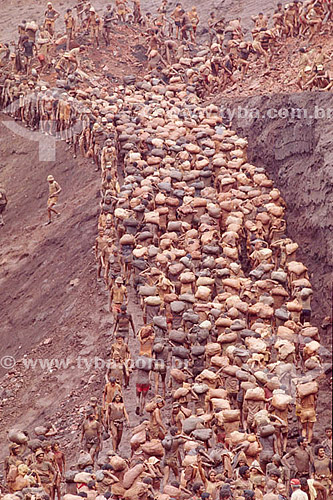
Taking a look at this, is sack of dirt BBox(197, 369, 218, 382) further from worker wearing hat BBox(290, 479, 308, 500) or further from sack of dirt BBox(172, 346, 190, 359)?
worker wearing hat BBox(290, 479, 308, 500)

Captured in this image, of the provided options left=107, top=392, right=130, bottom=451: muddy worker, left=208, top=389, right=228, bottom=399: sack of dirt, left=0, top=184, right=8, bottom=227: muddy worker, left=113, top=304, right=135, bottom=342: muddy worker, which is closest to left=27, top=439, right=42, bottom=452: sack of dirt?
left=107, top=392, right=130, bottom=451: muddy worker

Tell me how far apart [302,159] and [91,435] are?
1244 cm

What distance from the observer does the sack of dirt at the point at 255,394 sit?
20.8 metres

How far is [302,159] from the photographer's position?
31.2 meters

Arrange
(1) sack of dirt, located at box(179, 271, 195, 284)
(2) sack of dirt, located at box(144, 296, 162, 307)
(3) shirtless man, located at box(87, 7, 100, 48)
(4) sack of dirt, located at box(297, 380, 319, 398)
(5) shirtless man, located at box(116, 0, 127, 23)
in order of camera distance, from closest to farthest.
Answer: (4) sack of dirt, located at box(297, 380, 319, 398), (2) sack of dirt, located at box(144, 296, 162, 307), (1) sack of dirt, located at box(179, 271, 195, 284), (3) shirtless man, located at box(87, 7, 100, 48), (5) shirtless man, located at box(116, 0, 127, 23)

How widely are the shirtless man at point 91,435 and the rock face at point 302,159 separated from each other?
7.54m

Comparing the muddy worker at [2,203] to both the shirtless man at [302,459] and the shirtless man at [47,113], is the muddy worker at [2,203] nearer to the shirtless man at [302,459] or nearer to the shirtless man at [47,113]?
the shirtless man at [47,113]

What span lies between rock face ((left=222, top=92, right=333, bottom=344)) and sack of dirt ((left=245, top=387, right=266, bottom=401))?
641 cm

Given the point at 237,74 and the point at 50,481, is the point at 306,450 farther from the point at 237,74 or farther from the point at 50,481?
the point at 237,74

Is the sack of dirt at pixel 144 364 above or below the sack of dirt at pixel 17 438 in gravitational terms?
above

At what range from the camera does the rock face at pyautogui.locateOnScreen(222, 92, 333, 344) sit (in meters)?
28.6

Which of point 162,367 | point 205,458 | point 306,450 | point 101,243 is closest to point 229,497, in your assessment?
point 205,458

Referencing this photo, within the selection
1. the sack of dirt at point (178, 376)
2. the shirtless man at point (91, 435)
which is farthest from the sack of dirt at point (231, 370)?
the shirtless man at point (91, 435)

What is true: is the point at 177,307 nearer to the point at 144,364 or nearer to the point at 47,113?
the point at 144,364
